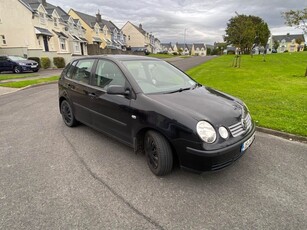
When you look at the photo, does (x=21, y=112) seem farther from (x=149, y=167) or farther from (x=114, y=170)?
(x=149, y=167)

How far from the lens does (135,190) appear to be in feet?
8.79

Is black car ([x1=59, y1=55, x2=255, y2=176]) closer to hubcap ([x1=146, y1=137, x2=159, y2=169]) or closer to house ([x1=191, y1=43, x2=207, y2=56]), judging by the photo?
hubcap ([x1=146, y1=137, x2=159, y2=169])

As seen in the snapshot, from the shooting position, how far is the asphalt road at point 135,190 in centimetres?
220

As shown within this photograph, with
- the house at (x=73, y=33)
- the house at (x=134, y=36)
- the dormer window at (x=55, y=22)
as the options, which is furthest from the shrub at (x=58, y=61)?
the house at (x=134, y=36)

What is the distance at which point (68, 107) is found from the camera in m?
4.83

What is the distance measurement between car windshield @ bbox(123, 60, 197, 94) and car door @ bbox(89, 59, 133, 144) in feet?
0.84

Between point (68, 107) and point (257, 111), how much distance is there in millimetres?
4903

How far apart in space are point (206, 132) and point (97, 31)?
5060cm

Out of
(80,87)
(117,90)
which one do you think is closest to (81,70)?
(80,87)

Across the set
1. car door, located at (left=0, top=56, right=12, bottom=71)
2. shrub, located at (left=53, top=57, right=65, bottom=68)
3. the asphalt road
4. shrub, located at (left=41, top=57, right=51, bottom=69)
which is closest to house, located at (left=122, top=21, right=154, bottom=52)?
shrub, located at (left=53, top=57, right=65, bottom=68)

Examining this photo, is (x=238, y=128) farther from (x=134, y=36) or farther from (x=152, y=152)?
(x=134, y=36)

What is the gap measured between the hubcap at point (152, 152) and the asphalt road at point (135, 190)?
184mm

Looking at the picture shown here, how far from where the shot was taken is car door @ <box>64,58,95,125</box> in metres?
4.07

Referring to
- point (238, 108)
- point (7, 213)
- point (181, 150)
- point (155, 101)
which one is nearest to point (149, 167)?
point (181, 150)
